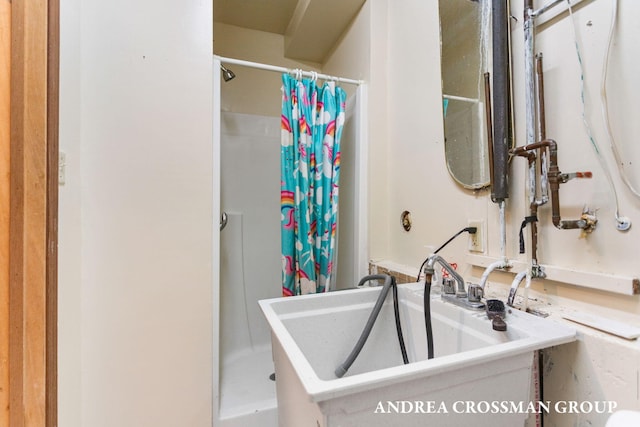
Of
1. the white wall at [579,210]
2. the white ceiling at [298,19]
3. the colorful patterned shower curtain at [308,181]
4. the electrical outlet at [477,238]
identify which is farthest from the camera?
the white ceiling at [298,19]

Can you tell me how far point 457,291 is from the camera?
890mm

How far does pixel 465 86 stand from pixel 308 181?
2.62ft

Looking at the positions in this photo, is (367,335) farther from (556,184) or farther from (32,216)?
(32,216)

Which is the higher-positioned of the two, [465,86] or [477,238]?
[465,86]

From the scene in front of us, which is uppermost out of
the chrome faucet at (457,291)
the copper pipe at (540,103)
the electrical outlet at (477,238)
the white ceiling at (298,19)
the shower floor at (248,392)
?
the white ceiling at (298,19)

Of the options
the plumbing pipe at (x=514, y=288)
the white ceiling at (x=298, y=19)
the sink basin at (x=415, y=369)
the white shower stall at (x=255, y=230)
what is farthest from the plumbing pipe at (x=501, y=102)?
the white ceiling at (x=298, y=19)

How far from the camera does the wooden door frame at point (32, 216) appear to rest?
0.74 metres

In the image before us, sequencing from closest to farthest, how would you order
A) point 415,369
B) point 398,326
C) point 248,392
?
point 415,369
point 398,326
point 248,392

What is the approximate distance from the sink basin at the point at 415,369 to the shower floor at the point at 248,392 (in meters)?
0.40

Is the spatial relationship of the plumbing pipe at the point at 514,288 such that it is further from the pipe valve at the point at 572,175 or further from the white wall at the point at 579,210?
the pipe valve at the point at 572,175

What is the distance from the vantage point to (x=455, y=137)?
113 centimetres

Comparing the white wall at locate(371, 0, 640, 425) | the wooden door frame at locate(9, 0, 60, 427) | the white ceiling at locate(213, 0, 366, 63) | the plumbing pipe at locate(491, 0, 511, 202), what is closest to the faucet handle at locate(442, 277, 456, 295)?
the white wall at locate(371, 0, 640, 425)

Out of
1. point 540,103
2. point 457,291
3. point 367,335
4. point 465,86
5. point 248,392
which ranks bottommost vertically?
point 248,392

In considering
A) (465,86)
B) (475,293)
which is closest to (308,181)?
(465,86)
